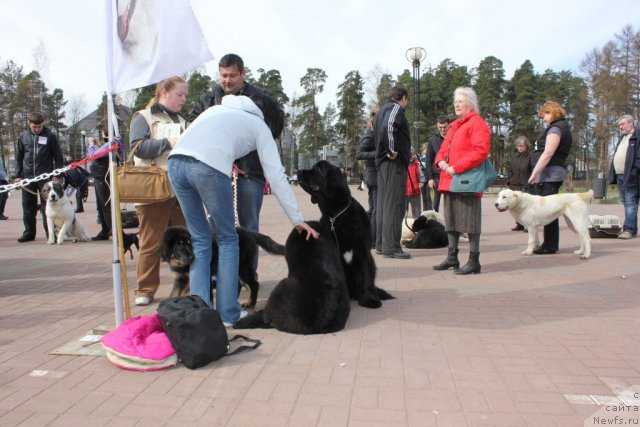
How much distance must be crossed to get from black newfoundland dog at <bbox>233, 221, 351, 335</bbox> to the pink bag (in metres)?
0.78

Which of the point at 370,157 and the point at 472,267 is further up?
the point at 370,157

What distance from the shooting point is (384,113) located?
663 cm

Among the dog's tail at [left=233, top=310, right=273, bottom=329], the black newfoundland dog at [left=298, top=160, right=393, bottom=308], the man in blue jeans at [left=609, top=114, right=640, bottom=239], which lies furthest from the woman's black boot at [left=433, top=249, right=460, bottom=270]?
the man in blue jeans at [left=609, top=114, right=640, bottom=239]

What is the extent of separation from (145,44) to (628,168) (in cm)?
891

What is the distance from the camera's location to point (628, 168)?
8.69 meters

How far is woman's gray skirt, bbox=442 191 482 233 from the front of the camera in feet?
18.8

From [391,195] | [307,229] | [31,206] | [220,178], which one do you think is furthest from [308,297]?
[31,206]

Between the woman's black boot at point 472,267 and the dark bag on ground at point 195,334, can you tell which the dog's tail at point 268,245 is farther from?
the woman's black boot at point 472,267

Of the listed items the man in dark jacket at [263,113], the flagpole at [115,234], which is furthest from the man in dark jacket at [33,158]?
the flagpole at [115,234]

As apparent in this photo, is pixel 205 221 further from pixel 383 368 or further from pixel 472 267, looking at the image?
pixel 472 267

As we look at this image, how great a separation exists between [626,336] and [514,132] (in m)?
51.9

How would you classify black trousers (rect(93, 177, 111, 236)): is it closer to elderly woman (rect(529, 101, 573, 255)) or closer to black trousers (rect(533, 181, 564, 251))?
elderly woman (rect(529, 101, 573, 255))

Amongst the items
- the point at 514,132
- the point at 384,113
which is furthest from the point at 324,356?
the point at 514,132

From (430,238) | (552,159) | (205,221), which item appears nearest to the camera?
(205,221)
